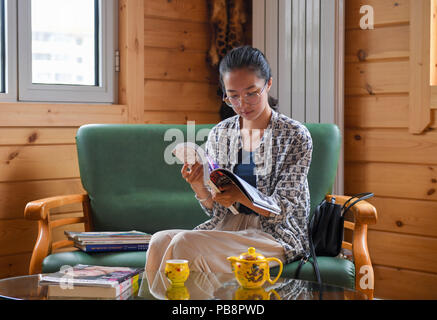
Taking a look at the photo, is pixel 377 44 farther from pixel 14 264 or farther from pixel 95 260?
pixel 14 264

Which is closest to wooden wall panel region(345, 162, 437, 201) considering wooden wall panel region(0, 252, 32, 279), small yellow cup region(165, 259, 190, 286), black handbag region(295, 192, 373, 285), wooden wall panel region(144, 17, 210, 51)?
black handbag region(295, 192, 373, 285)

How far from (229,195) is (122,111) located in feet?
4.12

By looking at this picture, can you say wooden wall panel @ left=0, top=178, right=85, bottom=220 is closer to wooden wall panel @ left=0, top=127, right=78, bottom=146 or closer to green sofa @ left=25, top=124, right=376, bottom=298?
wooden wall panel @ left=0, top=127, right=78, bottom=146

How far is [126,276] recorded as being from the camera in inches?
61.9

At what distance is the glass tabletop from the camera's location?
1.49 meters

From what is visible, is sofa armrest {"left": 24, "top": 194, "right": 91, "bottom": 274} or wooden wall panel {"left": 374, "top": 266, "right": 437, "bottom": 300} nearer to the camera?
sofa armrest {"left": 24, "top": 194, "right": 91, "bottom": 274}

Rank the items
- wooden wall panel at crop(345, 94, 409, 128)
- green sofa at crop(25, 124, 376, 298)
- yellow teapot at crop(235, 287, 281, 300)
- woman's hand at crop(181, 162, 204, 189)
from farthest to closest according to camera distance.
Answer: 1. wooden wall panel at crop(345, 94, 409, 128)
2. green sofa at crop(25, 124, 376, 298)
3. woman's hand at crop(181, 162, 204, 189)
4. yellow teapot at crop(235, 287, 281, 300)

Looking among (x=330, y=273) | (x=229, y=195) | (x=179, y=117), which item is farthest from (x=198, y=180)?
(x=179, y=117)

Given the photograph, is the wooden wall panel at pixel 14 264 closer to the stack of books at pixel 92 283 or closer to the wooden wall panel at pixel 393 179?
the stack of books at pixel 92 283

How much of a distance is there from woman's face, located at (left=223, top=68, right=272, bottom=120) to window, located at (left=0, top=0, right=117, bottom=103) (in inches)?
44.7

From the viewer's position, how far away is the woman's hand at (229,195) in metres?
1.94

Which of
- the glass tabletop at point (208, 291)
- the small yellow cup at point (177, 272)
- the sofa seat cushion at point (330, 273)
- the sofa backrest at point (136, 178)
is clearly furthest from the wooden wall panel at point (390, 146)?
the small yellow cup at point (177, 272)
